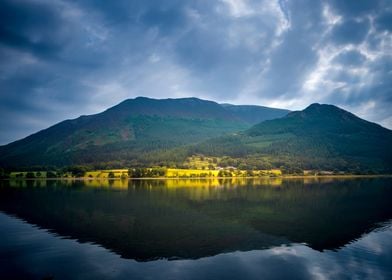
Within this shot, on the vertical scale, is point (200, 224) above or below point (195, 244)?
above

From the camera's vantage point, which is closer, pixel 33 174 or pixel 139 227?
pixel 139 227

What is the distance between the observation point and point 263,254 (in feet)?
98.1

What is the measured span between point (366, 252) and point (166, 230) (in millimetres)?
22828

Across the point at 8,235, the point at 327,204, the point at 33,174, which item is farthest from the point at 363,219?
the point at 33,174

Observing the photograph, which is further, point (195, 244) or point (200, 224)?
point (200, 224)

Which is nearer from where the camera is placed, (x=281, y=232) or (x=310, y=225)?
(x=281, y=232)

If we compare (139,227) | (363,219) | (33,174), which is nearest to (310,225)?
(363,219)

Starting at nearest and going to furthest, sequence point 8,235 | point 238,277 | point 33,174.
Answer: point 238,277 < point 8,235 < point 33,174

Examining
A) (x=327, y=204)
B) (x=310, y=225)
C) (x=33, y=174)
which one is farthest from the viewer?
(x=33, y=174)

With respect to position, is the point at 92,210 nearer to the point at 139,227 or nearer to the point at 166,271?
the point at 139,227

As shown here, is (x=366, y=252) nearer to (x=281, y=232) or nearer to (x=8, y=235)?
(x=281, y=232)

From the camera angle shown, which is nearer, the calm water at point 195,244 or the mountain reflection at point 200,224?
the calm water at point 195,244

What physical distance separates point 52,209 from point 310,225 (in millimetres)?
45982

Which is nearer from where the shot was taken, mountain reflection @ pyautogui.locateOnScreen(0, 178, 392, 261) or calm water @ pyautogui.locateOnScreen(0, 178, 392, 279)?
calm water @ pyautogui.locateOnScreen(0, 178, 392, 279)
